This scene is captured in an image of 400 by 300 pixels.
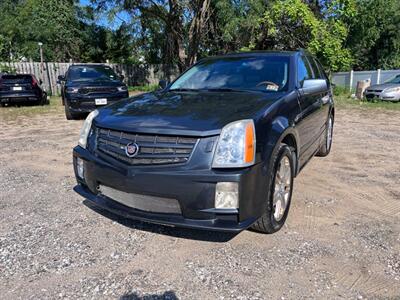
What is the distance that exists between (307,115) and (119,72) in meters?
20.0

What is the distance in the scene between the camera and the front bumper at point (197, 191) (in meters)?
2.54

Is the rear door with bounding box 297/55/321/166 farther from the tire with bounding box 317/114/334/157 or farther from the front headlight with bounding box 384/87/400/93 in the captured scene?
the front headlight with bounding box 384/87/400/93

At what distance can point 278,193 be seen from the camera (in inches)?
126

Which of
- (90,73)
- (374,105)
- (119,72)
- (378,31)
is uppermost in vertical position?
(378,31)

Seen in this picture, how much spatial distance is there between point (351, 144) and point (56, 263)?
19.2 feet

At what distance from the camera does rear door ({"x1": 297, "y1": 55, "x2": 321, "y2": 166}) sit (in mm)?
3852

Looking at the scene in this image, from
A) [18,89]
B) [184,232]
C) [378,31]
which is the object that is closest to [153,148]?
[184,232]

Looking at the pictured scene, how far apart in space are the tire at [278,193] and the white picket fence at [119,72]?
1814 centimetres

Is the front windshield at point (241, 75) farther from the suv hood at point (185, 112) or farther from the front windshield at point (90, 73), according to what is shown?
the front windshield at point (90, 73)

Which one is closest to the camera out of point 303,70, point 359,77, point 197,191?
point 197,191

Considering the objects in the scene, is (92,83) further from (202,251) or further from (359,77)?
(359,77)

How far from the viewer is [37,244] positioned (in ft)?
10.1

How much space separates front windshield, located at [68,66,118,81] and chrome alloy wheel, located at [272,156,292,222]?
27.4ft

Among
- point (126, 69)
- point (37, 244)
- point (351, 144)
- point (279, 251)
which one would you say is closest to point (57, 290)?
point (37, 244)
